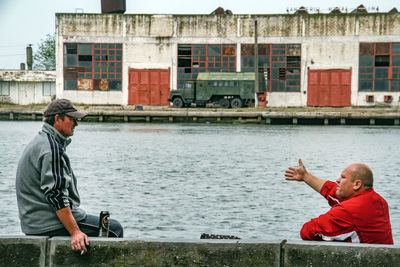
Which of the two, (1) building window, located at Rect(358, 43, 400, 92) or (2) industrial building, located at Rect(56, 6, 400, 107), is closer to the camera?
(1) building window, located at Rect(358, 43, 400, 92)

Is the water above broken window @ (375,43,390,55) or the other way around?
the other way around

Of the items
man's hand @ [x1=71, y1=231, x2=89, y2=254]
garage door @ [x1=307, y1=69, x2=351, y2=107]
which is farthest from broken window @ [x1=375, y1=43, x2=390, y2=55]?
man's hand @ [x1=71, y1=231, x2=89, y2=254]

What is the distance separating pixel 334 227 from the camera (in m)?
4.73

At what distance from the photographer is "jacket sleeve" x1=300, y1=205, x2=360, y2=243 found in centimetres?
465

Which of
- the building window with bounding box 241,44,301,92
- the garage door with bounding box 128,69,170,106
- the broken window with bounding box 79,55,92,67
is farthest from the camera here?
the broken window with bounding box 79,55,92,67

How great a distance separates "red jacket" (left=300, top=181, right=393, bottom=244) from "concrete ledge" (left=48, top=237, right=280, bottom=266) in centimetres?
39

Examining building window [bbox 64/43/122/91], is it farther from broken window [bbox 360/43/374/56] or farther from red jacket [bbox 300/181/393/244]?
red jacket [bbox 300/181/393/244]

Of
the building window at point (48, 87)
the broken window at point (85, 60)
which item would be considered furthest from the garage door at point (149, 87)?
the building window at point (48, 87)

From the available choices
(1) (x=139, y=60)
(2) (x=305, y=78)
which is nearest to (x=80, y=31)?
(1) (x=139, y=60)

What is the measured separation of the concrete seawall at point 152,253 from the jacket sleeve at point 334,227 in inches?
4.7

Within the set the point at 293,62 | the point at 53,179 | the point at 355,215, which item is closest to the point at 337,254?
the point at 355,215

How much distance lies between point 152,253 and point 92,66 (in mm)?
→ 46375

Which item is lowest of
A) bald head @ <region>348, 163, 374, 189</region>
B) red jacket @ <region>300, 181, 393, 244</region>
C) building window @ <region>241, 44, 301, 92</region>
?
red jacket @ <region>300, 181, 393, 244</region>

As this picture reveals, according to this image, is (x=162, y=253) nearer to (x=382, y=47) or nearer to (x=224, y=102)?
(x=224, y=102)
